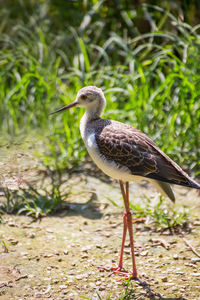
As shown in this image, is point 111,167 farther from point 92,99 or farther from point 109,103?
point 109,103

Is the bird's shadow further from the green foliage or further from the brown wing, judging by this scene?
the green foliage

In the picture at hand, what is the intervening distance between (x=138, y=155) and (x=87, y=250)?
1.14m

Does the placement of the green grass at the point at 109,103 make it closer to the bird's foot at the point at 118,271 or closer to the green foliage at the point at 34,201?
the green foliage at the point at 34,201

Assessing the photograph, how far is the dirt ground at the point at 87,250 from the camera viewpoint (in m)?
3.76

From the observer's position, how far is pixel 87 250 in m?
4.43

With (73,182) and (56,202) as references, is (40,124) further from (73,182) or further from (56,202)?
(56,202)

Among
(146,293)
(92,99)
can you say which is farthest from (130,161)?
(146,293)

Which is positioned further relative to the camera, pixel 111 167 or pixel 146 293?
pixel 111 167

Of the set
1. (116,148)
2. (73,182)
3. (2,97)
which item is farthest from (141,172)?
(2,97)

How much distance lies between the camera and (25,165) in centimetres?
564

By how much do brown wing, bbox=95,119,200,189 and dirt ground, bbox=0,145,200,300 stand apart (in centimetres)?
89

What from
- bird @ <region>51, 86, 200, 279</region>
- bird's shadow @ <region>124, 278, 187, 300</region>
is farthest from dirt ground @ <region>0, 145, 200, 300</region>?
bird @ <region>51, 86, 200, 279</region>

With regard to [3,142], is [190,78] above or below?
above

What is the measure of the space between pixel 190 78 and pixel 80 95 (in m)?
2.22
